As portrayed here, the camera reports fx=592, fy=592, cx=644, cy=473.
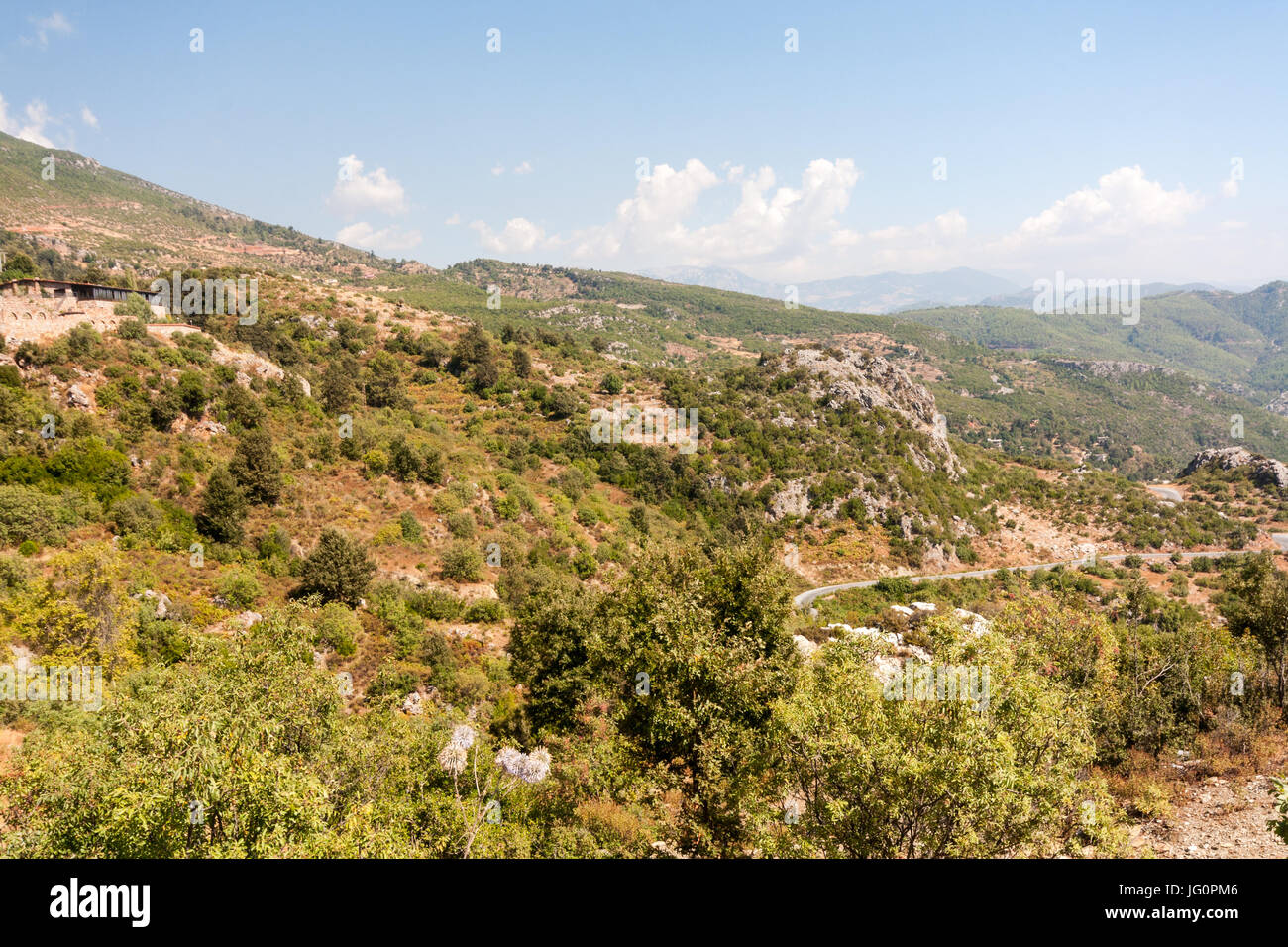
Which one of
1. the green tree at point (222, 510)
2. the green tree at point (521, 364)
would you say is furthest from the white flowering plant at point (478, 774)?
the green tree at point (521, 364)

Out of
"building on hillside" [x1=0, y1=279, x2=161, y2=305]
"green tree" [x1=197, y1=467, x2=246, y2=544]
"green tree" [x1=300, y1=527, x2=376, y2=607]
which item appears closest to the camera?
"green tree" [x1=300, y1=527, x2=376, y2=607]

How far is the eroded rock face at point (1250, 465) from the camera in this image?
73.2 meters

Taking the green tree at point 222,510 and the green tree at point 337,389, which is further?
the green tree at point 337,389

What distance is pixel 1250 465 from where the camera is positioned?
77.9 meters

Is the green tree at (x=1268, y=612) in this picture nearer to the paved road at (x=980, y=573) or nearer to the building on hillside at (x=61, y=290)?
the paved road at (x=980, y=573)

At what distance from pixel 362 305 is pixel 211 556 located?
2054 inches

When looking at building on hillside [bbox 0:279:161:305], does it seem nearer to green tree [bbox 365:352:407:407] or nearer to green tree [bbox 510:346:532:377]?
green tree [bbox 365:352:407:407]

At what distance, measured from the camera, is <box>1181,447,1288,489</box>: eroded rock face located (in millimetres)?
73188

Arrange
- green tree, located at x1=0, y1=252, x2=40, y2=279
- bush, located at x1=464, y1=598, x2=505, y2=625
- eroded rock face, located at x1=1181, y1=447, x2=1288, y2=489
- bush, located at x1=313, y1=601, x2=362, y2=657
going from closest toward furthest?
bush, located at x1=313, y1=601, x2=362, y2=657 → bush, located at x1=464, y1=598, x2=505, y2=625 → green tree, located at x1=0, y1=252, x2=40, y2=279 → eroded rock face, located at x1=1181, y1=447, x2=1288, y2=489

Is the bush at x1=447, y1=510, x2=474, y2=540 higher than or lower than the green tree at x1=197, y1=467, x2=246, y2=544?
lower

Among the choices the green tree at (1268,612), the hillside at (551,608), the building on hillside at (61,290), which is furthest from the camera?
the building on hillside at (61,290)

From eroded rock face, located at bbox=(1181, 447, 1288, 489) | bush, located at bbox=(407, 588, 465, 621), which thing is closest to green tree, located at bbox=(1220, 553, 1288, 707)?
bush, located at bbox=(407, 588, 465, 621)

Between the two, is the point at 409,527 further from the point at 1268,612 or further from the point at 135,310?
the point at 1268,612
